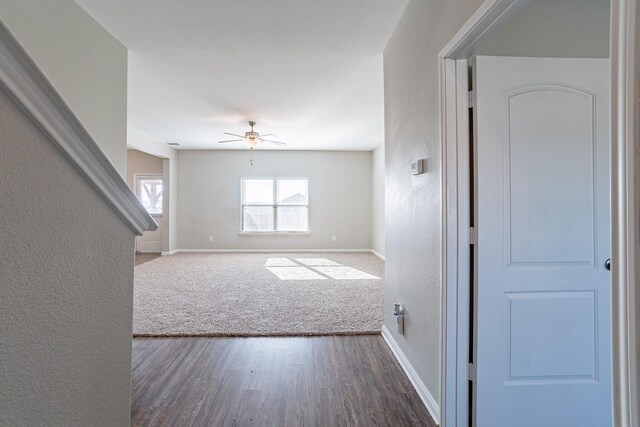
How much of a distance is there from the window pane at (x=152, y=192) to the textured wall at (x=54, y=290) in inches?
289

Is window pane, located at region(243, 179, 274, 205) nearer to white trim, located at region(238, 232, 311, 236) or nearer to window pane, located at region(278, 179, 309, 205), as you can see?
window pane, located at region(278, 179, 309, 205)

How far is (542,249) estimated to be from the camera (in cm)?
143

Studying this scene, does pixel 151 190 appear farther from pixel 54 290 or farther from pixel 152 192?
pixel 54 290

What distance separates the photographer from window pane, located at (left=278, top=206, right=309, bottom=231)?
7.52 metres

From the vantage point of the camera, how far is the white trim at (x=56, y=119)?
53 cm

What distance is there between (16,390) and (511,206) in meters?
1.79

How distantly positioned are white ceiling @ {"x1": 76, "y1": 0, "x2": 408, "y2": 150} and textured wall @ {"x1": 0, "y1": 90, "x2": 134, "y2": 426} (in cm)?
192

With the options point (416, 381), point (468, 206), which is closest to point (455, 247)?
point (468, 206)

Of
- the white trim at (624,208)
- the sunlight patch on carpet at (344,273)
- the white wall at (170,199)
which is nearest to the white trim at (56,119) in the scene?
the white trim at (624,208)

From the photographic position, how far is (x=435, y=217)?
1.60 metres

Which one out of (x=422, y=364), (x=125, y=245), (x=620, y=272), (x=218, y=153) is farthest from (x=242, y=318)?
(x=218, y=153)

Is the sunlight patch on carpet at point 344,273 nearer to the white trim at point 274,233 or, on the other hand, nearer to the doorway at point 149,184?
the white trim at point 274,233

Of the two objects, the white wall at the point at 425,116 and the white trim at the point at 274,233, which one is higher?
the white wall at the point at 425,116

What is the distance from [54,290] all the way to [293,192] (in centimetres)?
683
